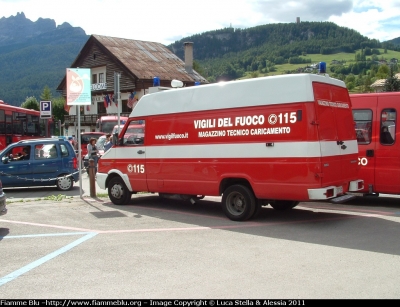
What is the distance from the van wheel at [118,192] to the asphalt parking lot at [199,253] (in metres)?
0.50

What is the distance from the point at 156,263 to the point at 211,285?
121 cm

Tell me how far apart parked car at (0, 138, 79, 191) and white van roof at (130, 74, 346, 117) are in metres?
5.62

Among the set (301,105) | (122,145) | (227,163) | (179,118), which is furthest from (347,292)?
(122,145)

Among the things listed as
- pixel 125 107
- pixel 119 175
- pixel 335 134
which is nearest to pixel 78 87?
pixel 119 175

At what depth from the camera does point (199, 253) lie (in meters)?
6.70

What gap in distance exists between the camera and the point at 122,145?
11180 mm

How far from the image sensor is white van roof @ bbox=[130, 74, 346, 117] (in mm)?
8086

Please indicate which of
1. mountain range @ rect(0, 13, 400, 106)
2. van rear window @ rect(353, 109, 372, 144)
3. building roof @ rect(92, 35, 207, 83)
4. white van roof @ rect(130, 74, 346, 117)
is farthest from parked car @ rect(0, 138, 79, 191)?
mountain range @ rect(0, 13, 400, 106)

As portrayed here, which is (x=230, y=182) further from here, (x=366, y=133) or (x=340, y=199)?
(x=366, y=133)

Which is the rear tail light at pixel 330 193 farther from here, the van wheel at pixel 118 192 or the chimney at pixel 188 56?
the chimney at pixel 188 56

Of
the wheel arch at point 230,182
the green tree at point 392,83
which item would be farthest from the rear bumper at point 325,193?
the green tree at point 392,83

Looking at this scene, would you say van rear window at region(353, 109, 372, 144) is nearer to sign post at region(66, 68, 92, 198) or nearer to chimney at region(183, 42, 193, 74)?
sign post at region(66, 68, 92, 198)

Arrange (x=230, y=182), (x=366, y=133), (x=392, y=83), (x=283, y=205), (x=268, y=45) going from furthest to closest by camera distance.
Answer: (x=268, y=45)
(x=392, y=83)
(x=366, y=133)
(x=283, y=205)
(x=230, y=182)

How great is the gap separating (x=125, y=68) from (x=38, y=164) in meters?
33.2
